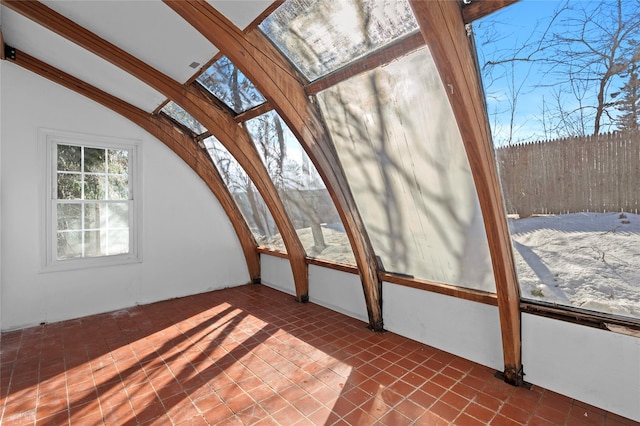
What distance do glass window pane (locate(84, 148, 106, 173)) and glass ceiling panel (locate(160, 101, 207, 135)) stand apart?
1.15m

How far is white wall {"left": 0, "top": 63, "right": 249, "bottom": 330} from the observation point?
3938 millimetres

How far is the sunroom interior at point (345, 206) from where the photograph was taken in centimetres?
205

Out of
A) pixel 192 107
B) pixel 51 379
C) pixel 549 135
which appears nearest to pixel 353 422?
pixel 549 135

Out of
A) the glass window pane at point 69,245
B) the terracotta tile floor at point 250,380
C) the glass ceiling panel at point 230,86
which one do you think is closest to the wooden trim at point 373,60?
the glass ceiling panel at point 230,86

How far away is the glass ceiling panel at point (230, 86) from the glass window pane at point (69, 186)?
2.53 metres

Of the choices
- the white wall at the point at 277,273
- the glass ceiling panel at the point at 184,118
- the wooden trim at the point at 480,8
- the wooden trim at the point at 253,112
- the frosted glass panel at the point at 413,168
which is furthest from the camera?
the white wall at the point at 277,273

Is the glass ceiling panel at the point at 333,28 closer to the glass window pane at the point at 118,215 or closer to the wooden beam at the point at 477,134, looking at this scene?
the wooden beam at the point at 477,134

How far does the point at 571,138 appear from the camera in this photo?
2088 millimetres

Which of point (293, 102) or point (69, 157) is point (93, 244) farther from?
point (293, 102)

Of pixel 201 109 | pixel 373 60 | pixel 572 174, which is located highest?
pixel 201 109

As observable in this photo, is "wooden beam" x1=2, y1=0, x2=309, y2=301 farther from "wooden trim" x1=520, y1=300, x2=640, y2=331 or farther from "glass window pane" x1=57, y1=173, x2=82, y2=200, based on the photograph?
"wooden trim" x1=520, y1=300, x2=640, y2=331

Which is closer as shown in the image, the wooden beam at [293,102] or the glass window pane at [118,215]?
the wooden beam at [293,102]

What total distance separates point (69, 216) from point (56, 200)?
273mm

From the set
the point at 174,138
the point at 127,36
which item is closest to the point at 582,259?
the point at 127,36
